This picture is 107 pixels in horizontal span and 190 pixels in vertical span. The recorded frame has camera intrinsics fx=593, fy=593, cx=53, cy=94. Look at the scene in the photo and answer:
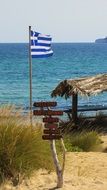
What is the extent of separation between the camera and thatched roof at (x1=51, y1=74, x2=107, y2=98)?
58.4 ft

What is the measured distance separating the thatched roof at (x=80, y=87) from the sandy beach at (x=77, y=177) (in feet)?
20.7

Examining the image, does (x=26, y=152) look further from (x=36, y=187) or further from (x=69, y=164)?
(x=69, y=164)

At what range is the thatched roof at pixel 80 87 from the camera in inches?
701

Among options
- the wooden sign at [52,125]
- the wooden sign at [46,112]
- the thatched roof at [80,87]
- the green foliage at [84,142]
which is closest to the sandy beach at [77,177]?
the wooden sign at [52,125]

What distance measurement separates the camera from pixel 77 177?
950 cm

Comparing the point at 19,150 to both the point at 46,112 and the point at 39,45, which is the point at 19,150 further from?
the point at 39,45

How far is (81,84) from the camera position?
18219mm

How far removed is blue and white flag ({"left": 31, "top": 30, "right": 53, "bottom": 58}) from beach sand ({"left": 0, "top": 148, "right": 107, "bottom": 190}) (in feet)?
8.90

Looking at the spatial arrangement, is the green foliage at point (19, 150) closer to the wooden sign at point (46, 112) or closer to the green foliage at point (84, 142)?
the wooden sign at point (46, 112)

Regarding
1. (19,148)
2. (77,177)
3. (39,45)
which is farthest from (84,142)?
(19,148)

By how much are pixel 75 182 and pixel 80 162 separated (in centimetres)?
199

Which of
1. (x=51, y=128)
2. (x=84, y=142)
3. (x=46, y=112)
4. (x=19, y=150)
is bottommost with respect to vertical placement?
(x=84, y=142)

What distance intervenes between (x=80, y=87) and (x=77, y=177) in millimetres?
8558

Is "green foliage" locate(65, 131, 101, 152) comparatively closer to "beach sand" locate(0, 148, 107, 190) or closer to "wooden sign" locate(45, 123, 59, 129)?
"beach sand" locate(0, 148, 107, 190)
